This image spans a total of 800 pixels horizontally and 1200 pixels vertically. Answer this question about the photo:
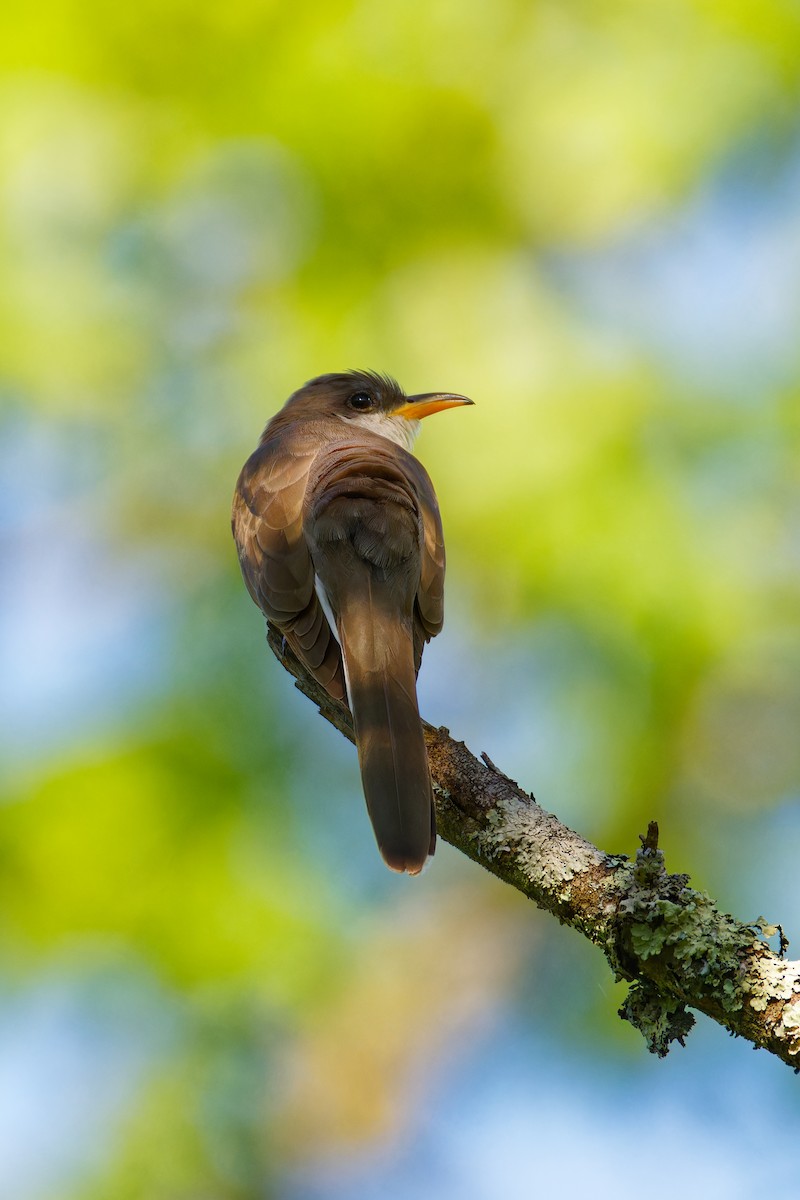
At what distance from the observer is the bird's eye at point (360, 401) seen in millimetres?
6316

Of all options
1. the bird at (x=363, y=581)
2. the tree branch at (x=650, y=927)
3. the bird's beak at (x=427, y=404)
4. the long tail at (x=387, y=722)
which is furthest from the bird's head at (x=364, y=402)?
the tree branch at (x=650, y=927)

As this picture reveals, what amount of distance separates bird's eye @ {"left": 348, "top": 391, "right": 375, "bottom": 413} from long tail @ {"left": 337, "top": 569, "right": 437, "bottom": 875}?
193cm

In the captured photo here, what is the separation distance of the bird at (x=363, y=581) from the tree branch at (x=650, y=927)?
22cm

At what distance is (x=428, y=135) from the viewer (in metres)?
7.02

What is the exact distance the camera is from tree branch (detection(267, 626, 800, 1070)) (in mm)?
2783

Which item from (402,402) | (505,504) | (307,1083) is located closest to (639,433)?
(505,504)

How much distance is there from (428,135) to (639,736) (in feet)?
11.1

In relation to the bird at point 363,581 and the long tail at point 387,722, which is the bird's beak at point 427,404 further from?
Result: the long tail at point 387,722

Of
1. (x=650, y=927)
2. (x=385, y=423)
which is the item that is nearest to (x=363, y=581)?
(x=650, y=927)

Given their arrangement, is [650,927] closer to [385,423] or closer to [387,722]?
[387,722]

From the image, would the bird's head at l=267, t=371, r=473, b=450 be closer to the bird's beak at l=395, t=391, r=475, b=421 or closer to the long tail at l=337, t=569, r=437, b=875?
the bird's beak at l=395, t=391, r=475, b=421

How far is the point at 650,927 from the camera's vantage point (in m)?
2.99

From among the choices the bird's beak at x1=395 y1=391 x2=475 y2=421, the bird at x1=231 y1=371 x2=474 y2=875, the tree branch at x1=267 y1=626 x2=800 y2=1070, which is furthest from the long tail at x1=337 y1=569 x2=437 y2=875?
the bird's beak at x1=395 y1=391 x2=475 y2=421

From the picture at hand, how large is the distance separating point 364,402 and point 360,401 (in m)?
0.02
